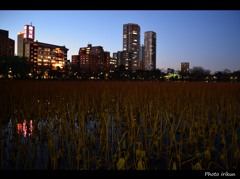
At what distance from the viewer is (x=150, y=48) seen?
18938 centimetres

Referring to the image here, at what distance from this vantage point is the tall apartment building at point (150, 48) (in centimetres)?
18651

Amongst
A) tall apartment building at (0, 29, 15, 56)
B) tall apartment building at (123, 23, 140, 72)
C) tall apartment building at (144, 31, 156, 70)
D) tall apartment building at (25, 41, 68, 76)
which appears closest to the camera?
tall apartment building at (25, 41, 68, 76)

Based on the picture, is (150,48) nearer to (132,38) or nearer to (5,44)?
(132,38)

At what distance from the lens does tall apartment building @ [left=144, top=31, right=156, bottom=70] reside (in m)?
187

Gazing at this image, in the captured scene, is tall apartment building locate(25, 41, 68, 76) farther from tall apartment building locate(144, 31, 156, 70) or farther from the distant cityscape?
tall apartment building locate(144, 31, 156, 70)

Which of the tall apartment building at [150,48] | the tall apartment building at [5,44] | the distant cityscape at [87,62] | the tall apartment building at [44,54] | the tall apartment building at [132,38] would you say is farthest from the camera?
the tall apartment building at [150,48]

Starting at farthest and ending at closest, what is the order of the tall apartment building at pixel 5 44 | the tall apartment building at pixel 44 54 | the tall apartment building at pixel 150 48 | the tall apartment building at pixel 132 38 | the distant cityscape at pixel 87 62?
the tall apartment building at pixel 150 48 → the tall apartment building at pixel 132 38 → the tall apartment building at pixel 5 44 → the tall apartment building at pixel 44 54 → the distant cityscape at pixel 87 62

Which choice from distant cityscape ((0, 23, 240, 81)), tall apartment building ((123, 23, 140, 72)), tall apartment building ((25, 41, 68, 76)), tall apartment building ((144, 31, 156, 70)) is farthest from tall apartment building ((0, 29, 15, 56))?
tall apartment building ((144, 31, 156, 70))

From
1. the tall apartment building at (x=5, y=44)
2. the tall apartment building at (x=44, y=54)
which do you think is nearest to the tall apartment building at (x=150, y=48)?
the tall apartment building at (x=44, y=54)

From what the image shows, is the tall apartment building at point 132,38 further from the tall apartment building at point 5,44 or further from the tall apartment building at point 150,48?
the tall apartment building at point 5,44

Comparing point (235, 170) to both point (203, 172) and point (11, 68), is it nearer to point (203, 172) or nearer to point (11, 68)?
point (203, 172)
